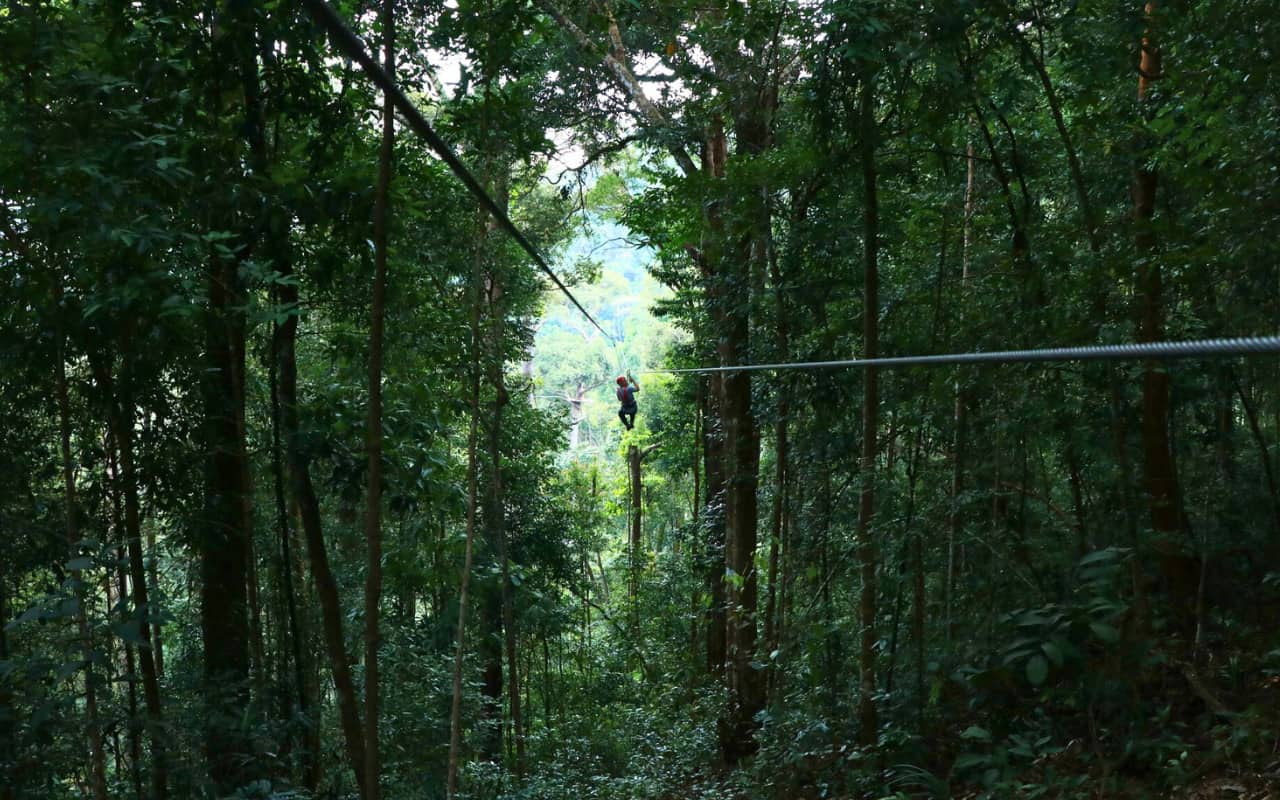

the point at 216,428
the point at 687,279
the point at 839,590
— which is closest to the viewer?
the point at 216,428

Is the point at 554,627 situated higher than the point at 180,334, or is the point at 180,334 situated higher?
the point at 180,334

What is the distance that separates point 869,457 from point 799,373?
1.58m

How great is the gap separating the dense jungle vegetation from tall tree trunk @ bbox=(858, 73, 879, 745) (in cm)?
2

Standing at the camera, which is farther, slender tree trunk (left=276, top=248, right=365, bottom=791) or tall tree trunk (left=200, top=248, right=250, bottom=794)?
tall tree trunk (left=200, top=248, right=250, bottom=794)

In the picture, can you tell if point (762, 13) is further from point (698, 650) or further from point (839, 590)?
point (698, 650)

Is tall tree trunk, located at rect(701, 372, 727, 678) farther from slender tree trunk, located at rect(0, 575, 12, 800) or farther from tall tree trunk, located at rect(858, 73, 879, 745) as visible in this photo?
slender tree trunk, located at rect(0, 575, 12, 800)

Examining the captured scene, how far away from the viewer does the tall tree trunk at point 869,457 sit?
11.5 ft

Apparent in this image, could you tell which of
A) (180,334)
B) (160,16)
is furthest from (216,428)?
(160,16)

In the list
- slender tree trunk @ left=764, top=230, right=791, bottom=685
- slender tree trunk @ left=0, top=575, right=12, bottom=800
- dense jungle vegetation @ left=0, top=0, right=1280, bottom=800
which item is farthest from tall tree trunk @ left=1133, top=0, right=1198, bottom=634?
slender tree trunk @ left=0, top=575, right=12, bottom=800

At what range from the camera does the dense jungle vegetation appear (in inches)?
114

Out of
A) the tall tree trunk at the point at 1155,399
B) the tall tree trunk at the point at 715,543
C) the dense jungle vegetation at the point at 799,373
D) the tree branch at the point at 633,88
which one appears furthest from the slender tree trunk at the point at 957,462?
the tall tree trunk at the point at 715,543

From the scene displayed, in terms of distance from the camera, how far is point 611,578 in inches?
626

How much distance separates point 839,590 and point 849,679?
0.98m

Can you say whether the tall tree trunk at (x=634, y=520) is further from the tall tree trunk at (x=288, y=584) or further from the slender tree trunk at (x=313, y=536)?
the slender tree trunk at (x=313, y=536)
